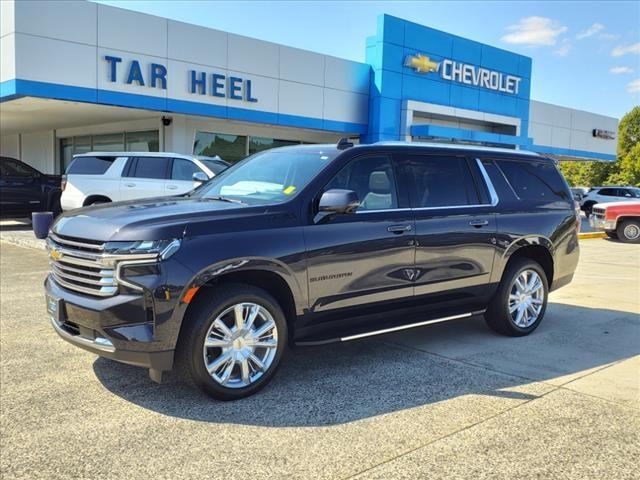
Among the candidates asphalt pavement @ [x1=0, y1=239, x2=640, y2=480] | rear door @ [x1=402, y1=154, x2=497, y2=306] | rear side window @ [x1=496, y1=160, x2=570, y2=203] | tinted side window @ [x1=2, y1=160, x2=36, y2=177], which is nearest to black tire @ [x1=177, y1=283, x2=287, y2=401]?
asphalt pavement @ [x1=0, y1=239, x2=640, y2=480]

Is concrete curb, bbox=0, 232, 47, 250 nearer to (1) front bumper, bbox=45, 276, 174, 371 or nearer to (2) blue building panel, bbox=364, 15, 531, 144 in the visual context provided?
(1) front bumper, bbox=45, 276, 174, 371

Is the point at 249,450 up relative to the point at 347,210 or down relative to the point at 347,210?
down

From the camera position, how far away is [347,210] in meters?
4.45

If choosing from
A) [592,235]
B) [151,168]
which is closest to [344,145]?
[151,168]

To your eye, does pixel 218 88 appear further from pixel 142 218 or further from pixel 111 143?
pixel 142 218

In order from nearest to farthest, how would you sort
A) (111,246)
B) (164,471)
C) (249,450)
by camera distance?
(164,471), (249,450), (111,246)

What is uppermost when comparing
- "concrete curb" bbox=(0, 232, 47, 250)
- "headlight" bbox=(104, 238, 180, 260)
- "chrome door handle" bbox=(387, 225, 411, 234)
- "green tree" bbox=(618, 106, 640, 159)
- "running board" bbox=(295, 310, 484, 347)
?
"green tree" bbox=(618, 106, 640, 159)

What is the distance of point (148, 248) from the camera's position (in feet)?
12.4

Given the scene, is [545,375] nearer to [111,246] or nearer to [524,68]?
[111,246]

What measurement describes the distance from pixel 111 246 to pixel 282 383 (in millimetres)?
1682

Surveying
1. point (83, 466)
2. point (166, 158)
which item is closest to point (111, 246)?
point (83, 466)

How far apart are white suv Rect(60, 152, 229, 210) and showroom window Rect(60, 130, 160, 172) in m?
7.04

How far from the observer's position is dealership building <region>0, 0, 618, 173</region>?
1477cm

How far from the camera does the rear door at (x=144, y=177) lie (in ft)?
41.4
